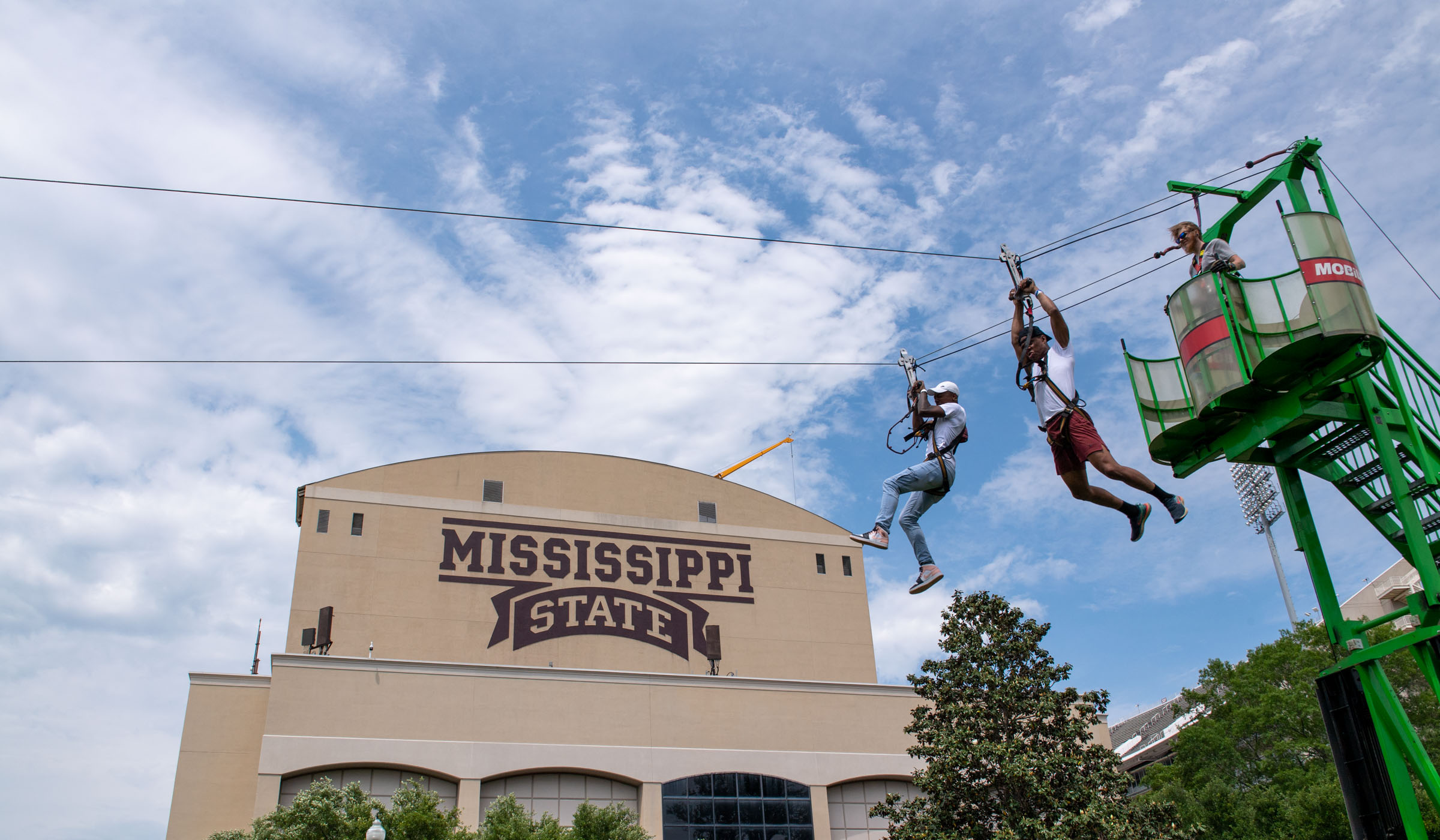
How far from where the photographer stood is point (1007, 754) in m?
22.7

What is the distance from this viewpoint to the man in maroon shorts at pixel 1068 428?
1138 centimetres

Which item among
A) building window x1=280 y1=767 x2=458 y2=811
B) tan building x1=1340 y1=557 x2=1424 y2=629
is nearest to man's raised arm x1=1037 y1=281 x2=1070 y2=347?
building window x1=280 y1=767 x2=458 y2=811

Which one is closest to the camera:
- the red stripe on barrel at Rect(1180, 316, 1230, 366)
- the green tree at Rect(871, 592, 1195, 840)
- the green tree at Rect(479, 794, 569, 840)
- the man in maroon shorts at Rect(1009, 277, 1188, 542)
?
the man in maroon shorts at Rect(1009, 277, 1188, 542)

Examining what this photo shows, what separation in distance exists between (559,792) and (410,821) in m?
8.79

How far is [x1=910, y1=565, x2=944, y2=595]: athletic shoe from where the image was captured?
39.2 ft

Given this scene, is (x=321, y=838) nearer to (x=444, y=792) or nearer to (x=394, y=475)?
(x=444, y=792)

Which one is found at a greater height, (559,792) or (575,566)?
(575,566)

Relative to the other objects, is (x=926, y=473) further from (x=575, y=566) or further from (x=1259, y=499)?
(x=1259, y=499)

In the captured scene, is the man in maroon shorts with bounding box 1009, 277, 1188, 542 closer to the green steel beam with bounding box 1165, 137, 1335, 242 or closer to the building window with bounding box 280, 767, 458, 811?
the green steel beam with bounding box 1165, 137, 1335, 242

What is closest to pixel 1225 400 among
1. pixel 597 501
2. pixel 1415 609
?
pixel 1415 609

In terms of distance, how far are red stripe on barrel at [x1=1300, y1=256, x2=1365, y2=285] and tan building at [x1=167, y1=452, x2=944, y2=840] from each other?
968 inches

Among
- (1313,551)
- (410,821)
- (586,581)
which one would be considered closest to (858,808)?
(586,581)

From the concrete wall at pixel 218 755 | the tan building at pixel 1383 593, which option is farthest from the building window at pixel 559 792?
the tan building at pixel 1383 593

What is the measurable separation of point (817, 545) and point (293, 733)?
22.1 metres
